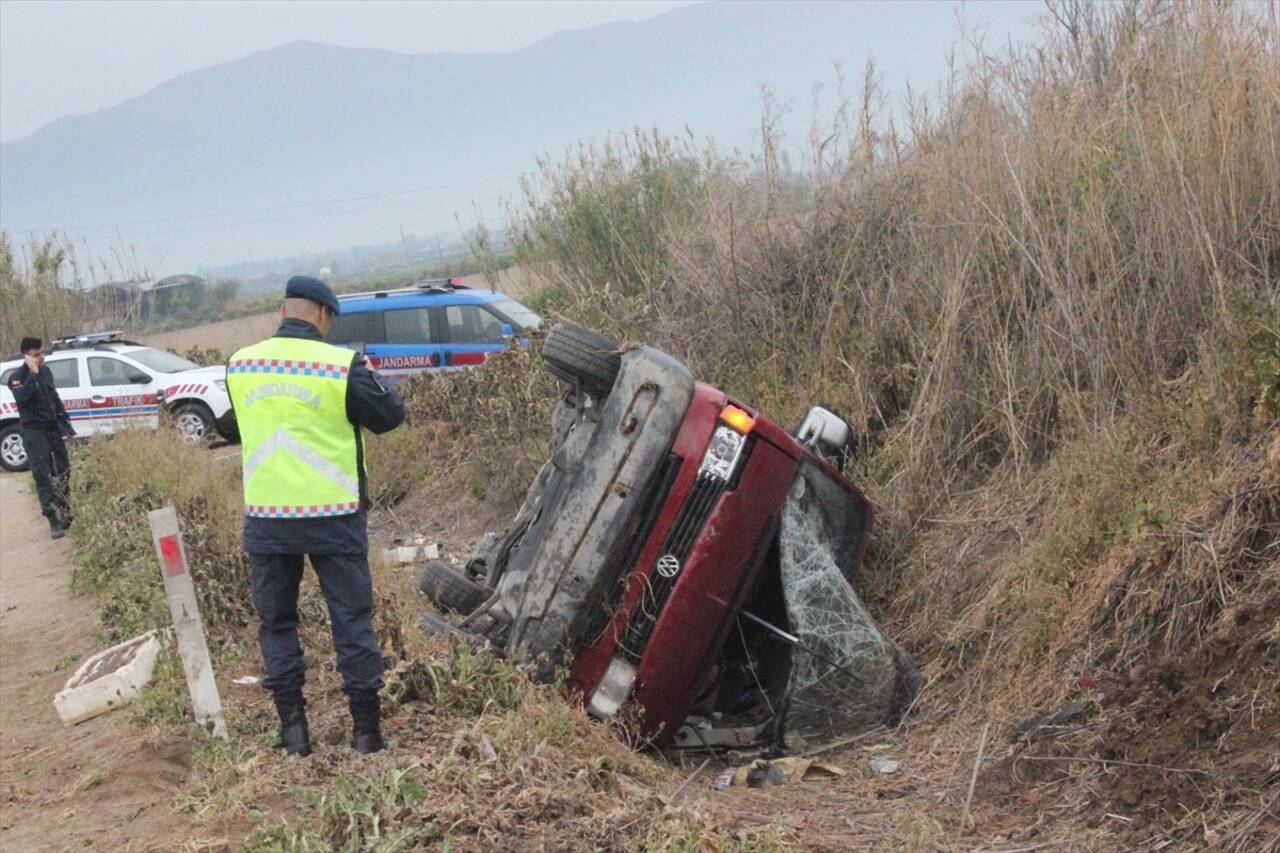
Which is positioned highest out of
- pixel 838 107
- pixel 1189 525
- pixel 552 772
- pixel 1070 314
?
pixel 838 107

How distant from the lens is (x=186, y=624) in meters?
5.40

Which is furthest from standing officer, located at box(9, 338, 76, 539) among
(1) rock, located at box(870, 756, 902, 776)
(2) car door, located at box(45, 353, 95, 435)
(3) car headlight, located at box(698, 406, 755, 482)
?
(1) rock, located at box(870, 756, 902, 776)

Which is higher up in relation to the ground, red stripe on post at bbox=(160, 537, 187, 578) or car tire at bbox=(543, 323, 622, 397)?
car tire at bbox=(543, 323, 622, 397)

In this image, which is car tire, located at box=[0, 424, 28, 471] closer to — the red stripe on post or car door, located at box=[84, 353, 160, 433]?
car door, located at box=[84, 353, 160, 433]

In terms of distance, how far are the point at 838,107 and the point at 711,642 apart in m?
4.58

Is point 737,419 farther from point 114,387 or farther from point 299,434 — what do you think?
point 114,387

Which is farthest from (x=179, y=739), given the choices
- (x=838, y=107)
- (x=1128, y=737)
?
(x=838, y=107)

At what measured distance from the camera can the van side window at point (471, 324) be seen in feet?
54.1

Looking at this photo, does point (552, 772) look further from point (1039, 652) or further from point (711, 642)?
point (1039, 652)

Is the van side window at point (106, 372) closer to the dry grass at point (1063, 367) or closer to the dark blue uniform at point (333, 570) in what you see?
the dry grass at point (1063, 367)

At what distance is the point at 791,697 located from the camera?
5695 millimetres

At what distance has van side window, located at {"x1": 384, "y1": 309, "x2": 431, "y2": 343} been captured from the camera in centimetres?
1670

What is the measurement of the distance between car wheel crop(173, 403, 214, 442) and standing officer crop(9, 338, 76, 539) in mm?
4062

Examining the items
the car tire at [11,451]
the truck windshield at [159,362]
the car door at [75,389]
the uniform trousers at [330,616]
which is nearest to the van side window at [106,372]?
the car door at [75,389]
